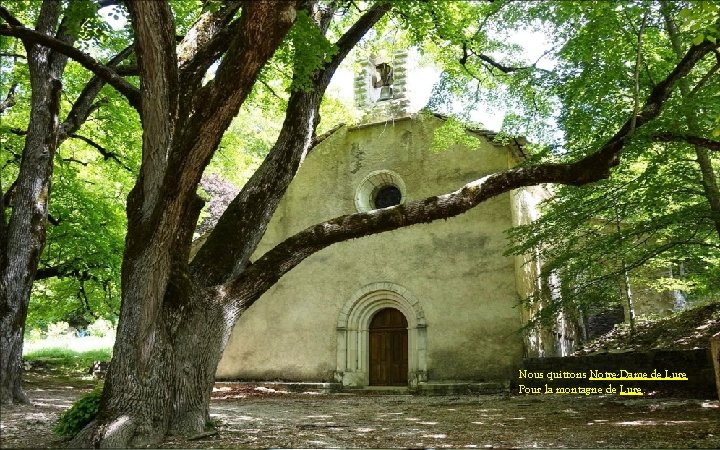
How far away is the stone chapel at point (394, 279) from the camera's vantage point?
1128 centimetres

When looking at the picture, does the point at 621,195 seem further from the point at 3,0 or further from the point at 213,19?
the point at 3,0

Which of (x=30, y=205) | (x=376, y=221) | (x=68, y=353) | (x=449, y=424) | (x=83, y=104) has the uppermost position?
(x=83, y=104)

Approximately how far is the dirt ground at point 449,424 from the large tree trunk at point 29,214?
785mm

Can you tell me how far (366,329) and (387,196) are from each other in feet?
11.3

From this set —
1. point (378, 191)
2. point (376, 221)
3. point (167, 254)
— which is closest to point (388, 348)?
point (378, 191)

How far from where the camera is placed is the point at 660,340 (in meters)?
12.4

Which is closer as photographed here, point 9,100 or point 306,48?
point 306,48

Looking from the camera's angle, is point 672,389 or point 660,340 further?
point 660,340

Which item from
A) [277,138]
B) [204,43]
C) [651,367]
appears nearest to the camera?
[204,43]

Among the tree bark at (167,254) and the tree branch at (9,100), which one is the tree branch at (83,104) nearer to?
the tree branch at (9,100)

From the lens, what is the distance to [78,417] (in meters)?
4.70

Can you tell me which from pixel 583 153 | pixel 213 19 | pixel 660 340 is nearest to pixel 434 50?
pixel 583 153

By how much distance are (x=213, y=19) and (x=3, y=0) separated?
3225mm

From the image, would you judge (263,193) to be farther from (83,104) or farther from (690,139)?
(690,139)
